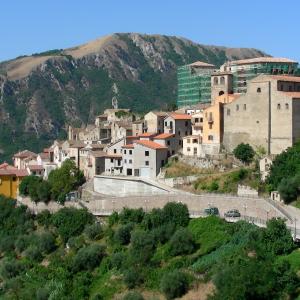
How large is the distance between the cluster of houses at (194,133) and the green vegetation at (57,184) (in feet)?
4.27

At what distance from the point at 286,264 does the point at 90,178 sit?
105 feet

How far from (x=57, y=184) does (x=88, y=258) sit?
16752 millimetres

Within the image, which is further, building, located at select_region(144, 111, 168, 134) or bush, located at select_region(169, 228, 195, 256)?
building, located at select_region(144, 111, 168, 134)

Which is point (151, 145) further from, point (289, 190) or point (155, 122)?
point (289, 190)

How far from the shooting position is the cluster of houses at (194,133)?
5703cm

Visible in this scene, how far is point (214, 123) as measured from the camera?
6150 centimetres

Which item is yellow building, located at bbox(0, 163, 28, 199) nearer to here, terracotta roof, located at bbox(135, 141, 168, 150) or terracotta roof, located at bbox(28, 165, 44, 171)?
terracotta roof, located at bbox(28, 165, 44, 171)

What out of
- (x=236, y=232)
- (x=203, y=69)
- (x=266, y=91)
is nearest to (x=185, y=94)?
(x=203, y=69)

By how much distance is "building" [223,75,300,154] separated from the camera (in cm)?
5584

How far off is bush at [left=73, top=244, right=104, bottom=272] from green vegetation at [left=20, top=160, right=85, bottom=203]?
14.1m

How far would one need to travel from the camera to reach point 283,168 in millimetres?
52062

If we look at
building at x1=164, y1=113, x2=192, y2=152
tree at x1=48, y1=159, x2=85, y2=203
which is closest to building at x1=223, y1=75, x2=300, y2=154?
building at x1=164, y1=113, x2=192, y2=152

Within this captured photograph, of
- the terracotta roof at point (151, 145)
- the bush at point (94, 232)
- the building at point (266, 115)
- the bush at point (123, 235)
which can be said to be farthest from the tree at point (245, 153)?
the bush at point (94, 232)

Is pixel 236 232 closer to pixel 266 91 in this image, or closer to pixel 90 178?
pixel 266 91
